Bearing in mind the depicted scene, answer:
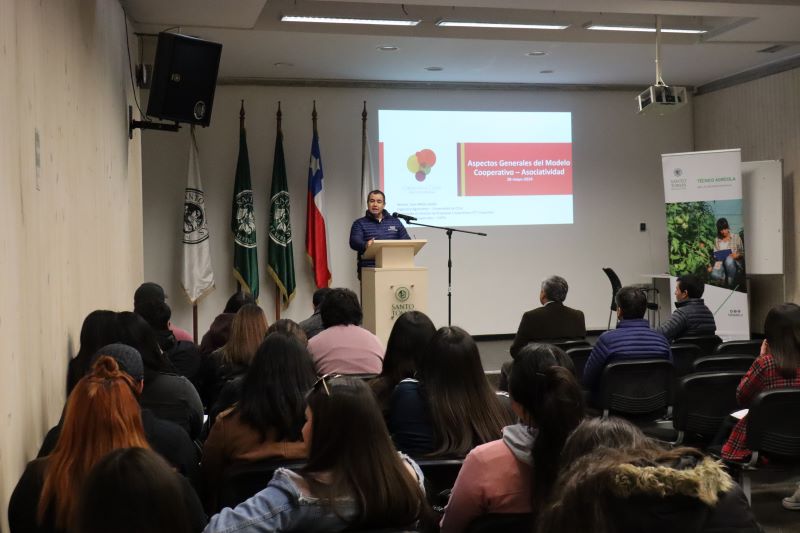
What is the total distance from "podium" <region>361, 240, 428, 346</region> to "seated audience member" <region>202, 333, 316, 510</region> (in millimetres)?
4197

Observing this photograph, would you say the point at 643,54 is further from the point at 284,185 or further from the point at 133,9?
the point at 133,9

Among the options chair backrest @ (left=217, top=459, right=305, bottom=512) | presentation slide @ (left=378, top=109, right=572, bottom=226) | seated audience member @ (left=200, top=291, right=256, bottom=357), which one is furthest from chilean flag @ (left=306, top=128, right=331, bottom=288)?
chair backrest @ (left=217, top=459, right=305, bottom=512)

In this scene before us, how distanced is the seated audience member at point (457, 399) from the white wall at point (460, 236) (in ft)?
23.3

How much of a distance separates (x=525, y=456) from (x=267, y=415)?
2.91 feet

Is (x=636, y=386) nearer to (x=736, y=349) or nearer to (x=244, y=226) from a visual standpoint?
(x=736, y=349)

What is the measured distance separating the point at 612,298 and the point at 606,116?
2292 mm

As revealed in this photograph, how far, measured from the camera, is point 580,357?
5.37m

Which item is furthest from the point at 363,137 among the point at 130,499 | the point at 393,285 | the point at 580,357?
the point at 130,499

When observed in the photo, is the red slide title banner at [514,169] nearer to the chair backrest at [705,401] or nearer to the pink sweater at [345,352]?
the pink sweater at [345,352]

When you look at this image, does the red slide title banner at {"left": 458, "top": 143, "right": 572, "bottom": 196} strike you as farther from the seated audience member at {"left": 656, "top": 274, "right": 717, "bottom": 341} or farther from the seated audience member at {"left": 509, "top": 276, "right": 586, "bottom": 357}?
the seated audience member at {"left": 656, "top": 274, "right": 717, "bottom": 341}

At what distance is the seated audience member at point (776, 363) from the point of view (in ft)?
12.7

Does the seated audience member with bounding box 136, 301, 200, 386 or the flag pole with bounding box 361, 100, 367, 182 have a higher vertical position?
the flag pole with bounding box 361, 100, 367, 182

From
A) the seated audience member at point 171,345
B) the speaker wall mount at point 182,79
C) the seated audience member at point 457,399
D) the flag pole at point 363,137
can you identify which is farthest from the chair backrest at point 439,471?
the flag pole at point 363,137

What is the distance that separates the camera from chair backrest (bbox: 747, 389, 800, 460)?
3705 mm
